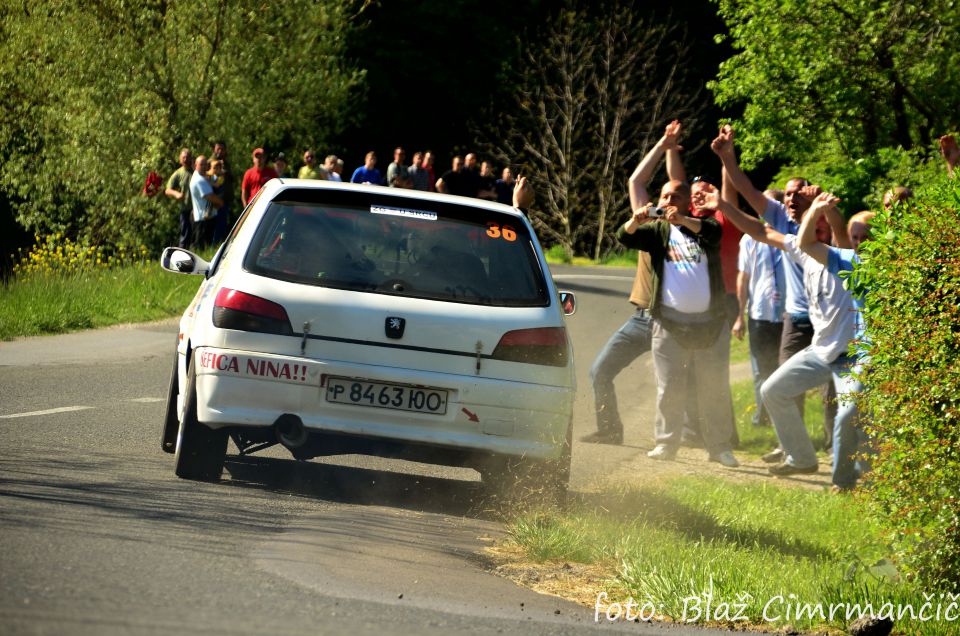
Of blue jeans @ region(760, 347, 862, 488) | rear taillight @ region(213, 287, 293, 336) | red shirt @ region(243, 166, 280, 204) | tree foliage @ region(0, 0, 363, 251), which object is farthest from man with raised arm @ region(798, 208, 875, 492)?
tree foliage @ region(0, 0, 363, 251)

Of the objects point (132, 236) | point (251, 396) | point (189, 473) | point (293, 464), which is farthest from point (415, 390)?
point (132, 236)

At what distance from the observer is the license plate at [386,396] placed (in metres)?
7.92

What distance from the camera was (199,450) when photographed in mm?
8289

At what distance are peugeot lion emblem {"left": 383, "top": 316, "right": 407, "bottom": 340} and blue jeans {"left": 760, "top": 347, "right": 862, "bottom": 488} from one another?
3625 mm

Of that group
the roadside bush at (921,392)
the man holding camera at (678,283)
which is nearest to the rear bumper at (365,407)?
the roadside bush at (921,392)

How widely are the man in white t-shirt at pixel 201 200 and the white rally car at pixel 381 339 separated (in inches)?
606

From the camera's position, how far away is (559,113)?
40.8 metres

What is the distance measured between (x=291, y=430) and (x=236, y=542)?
131 cm

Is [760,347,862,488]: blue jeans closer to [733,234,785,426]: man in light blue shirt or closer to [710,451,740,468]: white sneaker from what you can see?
[710,451,740,468]: white sneaker

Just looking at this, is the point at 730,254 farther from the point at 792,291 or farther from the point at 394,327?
the point at 394,327

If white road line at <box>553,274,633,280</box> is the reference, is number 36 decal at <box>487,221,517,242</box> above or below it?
above

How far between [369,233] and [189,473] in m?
1.61

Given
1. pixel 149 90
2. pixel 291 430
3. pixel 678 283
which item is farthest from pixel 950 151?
pixel 149 90

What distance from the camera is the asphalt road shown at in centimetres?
546
